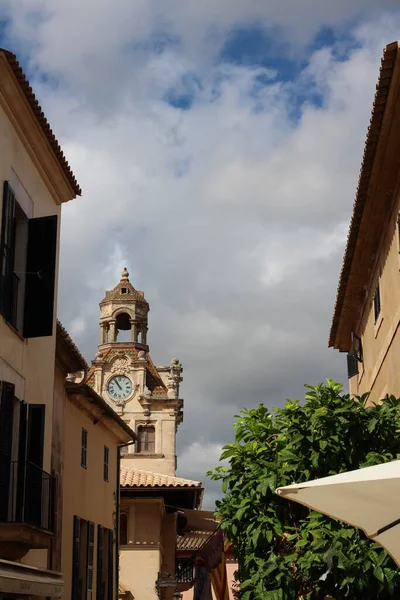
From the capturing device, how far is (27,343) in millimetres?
13633

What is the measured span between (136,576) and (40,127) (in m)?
19.8

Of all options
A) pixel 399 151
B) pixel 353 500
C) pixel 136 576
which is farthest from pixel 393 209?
pixel 136 576

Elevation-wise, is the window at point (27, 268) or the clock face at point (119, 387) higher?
the clock face at point (119, 387)

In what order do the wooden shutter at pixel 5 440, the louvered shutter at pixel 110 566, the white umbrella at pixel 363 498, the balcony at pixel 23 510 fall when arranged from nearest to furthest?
the white umbrella at pixel 363 498, the balcony at pixel 23 510, the wooden shutter at pixel 5 440, the louvered shutter at pixel 110 566

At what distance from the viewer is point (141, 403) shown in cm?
6384

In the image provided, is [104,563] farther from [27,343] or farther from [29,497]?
[29,497]

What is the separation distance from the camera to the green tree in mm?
9719

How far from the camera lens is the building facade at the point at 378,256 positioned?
10.9m

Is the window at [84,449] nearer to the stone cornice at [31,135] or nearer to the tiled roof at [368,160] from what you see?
the tiled roof at [368,160]

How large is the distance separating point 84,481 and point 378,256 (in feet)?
30.6

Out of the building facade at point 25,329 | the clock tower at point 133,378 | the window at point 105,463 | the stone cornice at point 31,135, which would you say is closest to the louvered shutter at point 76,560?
the window at point 105,463

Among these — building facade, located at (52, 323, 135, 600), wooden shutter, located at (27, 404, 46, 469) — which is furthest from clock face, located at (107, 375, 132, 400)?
wooden shutter, located at (27, 404, 46, 469)

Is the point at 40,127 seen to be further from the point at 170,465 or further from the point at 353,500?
the point at 170,465

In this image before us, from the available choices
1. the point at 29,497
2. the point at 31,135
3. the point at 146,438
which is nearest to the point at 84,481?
the point at 29,497
